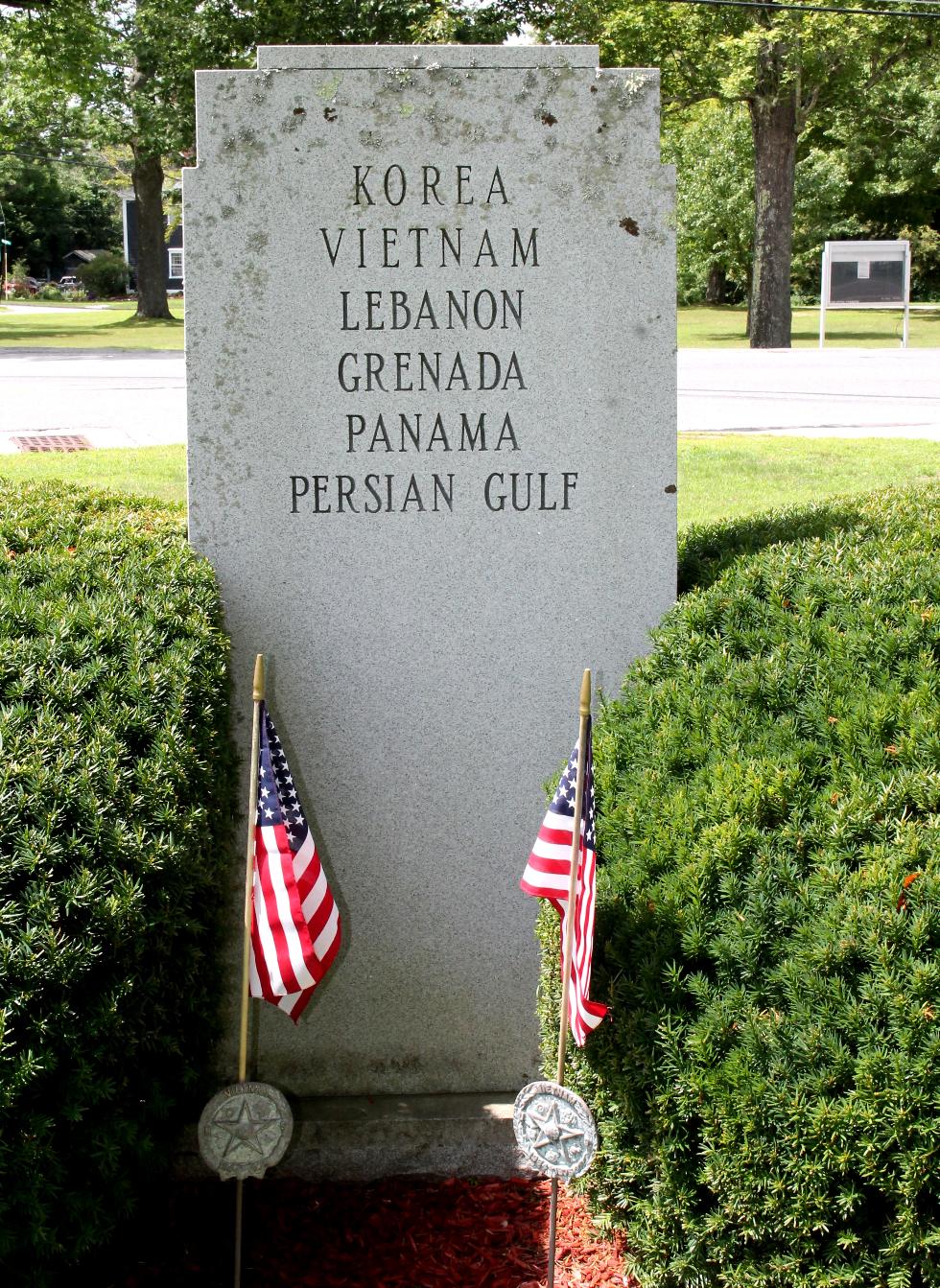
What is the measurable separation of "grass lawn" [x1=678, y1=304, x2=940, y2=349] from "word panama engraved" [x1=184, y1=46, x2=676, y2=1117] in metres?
27.5

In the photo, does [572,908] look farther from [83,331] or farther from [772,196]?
[83,331]

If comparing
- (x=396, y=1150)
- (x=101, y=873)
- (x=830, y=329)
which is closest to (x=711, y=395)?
(x=396, y=1150)

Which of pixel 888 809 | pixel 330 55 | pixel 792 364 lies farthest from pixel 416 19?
pixel 888 809

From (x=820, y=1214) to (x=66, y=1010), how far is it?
4.58 feet

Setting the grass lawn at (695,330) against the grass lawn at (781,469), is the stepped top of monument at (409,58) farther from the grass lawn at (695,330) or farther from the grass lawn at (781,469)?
the grass lawn at (695,330)

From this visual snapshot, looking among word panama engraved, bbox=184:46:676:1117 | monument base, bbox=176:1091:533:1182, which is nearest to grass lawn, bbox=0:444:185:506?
word panama engraved, bbox=184:46:676:1117

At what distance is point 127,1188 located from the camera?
282 cm

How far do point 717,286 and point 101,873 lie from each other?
55737 millimetres

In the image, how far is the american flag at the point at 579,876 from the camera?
300 centimetres

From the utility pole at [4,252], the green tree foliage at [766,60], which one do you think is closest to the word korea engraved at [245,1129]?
the green tree foliage at [766,60]

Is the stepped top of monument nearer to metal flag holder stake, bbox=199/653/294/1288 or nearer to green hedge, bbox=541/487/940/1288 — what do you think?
green hedge, bbox=541/487/940/1288

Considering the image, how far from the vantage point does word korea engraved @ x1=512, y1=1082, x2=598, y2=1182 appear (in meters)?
2.97

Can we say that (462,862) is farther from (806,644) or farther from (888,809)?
(888,809)

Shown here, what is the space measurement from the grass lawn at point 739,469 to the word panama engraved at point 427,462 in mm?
4529
